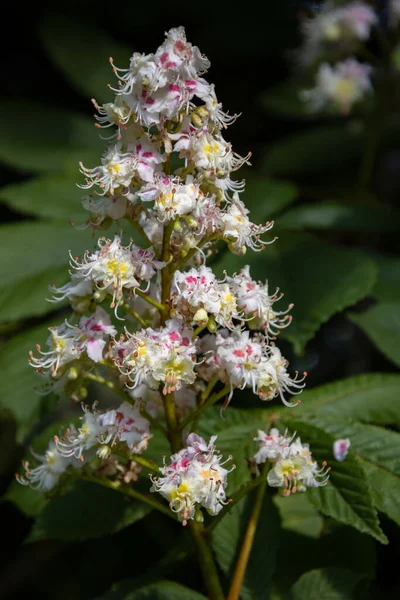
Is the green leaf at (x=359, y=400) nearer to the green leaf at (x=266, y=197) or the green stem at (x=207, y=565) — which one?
the green stem at (x=207, y=565)

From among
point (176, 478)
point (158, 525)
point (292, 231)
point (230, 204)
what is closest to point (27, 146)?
point (292, 231)

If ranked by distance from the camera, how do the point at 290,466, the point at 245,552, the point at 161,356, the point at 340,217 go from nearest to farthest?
the point at 161,356, the point at 290,466, the point at 245,552, the point at 340,217

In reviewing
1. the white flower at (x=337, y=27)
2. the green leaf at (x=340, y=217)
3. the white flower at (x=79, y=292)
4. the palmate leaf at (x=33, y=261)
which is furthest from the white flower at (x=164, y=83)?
the white flower at (x=337, y=27)

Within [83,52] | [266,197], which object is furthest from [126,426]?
[83,52]

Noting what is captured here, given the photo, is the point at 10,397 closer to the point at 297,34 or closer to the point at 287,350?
the point at 287,350

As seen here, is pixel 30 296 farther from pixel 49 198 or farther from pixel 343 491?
pixel 343 491

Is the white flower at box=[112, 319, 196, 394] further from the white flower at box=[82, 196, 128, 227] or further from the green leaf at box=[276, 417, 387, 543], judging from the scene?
the green leaf at box=[276, 417, 387, 543]

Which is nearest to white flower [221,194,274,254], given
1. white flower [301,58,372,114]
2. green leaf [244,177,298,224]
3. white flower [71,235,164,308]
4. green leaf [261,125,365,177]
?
white flower [71,235,164,308]

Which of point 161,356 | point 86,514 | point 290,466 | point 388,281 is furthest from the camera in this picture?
point 388,281
